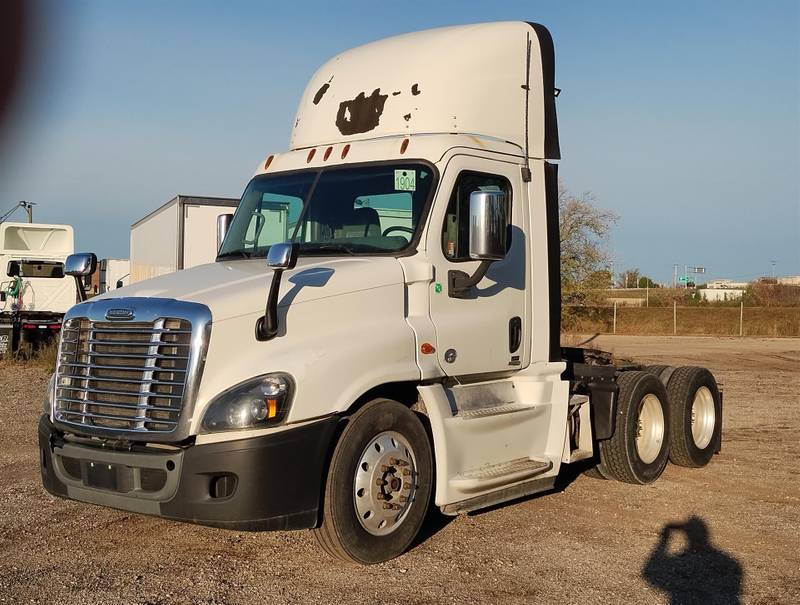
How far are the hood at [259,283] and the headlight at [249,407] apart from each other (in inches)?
18.0

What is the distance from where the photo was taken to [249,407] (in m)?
5.11

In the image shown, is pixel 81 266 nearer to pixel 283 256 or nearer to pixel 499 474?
pixel 283 256

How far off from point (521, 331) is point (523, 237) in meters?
0.78

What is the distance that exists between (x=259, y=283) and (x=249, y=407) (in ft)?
3.05

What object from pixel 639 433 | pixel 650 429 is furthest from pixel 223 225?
pixel 650 429

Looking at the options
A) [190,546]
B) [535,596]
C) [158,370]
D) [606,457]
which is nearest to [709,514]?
[606,457]

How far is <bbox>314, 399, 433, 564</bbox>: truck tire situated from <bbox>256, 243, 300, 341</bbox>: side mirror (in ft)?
2.60

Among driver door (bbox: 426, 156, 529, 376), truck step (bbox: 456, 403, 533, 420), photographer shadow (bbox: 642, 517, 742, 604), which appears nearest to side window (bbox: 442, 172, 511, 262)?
driver door (bbox: 426, 156, 529, 376)

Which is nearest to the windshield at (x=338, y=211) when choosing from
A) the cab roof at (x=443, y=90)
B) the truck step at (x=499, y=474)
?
→ the cab roof at (x=443, y=90)

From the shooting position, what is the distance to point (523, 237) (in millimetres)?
7301

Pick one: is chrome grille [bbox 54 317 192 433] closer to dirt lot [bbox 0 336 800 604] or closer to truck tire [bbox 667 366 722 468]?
dirt lot [bbox 0 336 800 604]

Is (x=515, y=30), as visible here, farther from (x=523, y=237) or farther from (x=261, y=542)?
(x=261, y=542)

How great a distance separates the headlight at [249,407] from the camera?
5109 millimetres

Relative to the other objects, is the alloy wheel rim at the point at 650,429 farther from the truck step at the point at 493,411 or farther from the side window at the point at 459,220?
the side window at the point at 459,220
